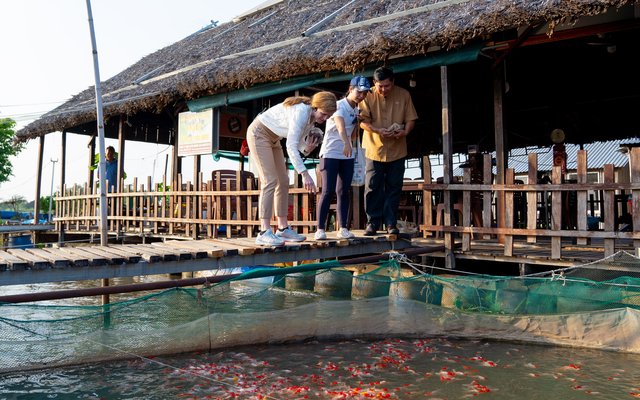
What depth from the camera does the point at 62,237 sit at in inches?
547

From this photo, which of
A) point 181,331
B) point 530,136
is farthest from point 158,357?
point 530,136

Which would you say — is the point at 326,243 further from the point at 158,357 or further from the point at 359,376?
Answer: the point at 158,357

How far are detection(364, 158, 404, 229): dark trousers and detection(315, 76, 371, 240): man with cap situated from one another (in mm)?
444

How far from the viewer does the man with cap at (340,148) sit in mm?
6129

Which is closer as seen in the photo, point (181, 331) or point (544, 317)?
point (181, 331)

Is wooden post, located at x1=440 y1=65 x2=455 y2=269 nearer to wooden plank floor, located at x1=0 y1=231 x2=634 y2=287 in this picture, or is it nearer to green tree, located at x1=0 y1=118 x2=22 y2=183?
wooden plank floor, located at x1=0 y1=231 x2=634 y2=287

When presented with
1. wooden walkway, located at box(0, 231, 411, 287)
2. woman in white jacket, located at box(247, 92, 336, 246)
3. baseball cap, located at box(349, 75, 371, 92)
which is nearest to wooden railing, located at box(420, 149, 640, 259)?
wooden walkway, located at box(0, 231, 411, 287)

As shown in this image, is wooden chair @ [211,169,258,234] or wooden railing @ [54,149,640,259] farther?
wooden chair @ [211,169,258,234]

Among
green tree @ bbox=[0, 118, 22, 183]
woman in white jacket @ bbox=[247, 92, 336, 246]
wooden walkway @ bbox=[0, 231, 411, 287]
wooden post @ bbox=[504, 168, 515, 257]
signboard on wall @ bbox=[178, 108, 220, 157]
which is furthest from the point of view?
green tree @ bbox=[0, 118, 22, 183]

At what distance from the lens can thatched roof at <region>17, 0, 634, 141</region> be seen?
253 inches

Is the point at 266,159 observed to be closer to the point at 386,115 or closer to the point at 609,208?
the point at 386,115

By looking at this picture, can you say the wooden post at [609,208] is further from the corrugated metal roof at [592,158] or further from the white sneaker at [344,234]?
the corrugated metal roof at [592,158]

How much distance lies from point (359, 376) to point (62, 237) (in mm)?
11289

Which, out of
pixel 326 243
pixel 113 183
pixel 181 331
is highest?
pixel 113 183
